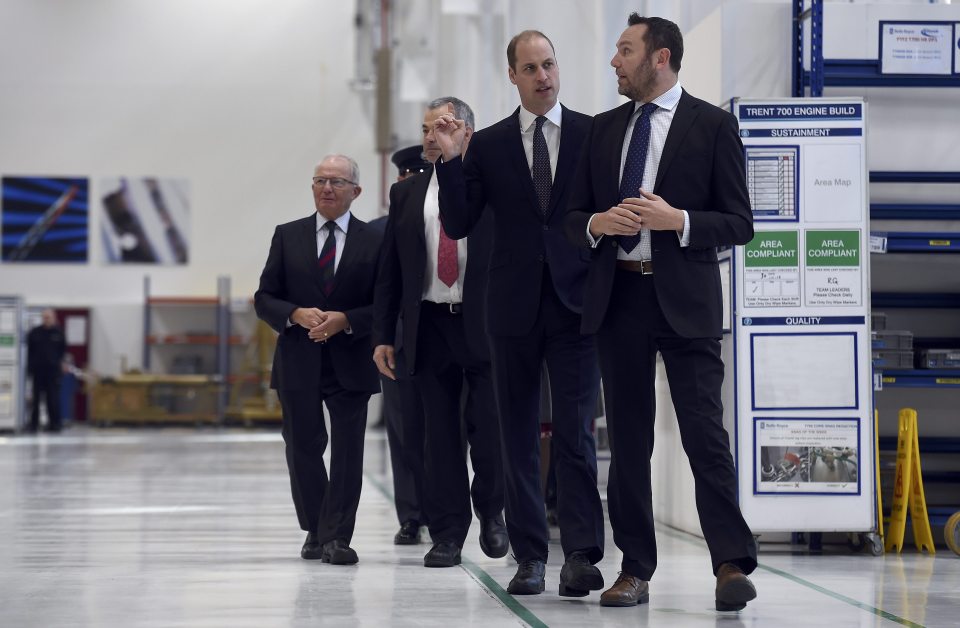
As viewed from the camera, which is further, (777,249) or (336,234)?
(777,249)

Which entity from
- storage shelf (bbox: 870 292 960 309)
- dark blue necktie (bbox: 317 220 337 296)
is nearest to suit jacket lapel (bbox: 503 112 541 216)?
dark blue necktie (bbox: 317 220 337 296)

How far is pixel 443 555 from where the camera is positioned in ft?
17.0

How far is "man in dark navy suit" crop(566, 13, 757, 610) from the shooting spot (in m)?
3.82

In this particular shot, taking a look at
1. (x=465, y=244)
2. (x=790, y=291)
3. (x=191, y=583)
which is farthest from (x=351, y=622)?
(x=790, y=291)

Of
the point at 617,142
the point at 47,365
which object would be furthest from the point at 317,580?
the point at 47,365

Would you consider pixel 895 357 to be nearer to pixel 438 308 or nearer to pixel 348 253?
pixel 438 308

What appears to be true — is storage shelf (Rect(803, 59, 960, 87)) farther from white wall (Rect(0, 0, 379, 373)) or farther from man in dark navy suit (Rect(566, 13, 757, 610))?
white wall (Rect(0, 0, 379, 373))

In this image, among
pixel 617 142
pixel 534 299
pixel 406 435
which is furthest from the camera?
pixel 406 435

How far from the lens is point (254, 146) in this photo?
21828 millimetres

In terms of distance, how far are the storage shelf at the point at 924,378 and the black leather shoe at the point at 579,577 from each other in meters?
2.53

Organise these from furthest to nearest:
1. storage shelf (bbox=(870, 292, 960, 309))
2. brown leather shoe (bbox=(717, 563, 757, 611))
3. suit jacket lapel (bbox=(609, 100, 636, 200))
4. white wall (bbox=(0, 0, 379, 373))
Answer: white wall (bbox=(0, 0, 379, 373)) < storage shelf (bbox=(870, 292, 960, 309)) < suit jacket lapel (bbox=(609, 100, 636, 200)) < brown leather shoe (bbox=(717, 563, 757, 611))

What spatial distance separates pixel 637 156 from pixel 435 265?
135cm

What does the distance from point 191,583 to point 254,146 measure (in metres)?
17.7

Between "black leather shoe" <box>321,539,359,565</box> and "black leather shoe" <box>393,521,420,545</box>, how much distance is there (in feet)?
2.79
